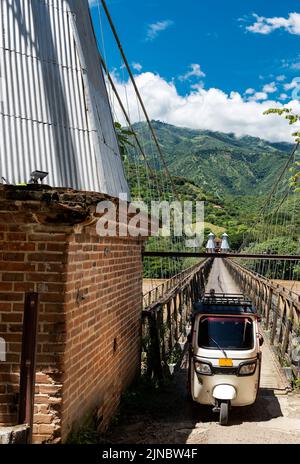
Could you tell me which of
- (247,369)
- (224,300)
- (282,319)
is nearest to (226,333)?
(247,369)

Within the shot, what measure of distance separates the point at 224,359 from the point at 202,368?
0.34 meters

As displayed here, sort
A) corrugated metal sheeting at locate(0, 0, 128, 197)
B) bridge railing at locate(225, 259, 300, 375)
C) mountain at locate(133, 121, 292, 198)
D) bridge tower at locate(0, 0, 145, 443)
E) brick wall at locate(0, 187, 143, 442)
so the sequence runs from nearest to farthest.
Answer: brick wall at locate(0, 187, 143, 442), bridge tower at locate(0, 0, 145, 443), corrugated metal sheeting at locate(0, 0, 128, 197), bridge railing at locate(225, 259, 300, 375), mountain at locate(133, 121, 292, 198)

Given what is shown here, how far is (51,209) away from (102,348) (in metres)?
2.33

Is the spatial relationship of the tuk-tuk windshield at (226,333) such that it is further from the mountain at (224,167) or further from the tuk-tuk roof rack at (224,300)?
the mountain at (224,167)

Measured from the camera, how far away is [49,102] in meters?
5.25

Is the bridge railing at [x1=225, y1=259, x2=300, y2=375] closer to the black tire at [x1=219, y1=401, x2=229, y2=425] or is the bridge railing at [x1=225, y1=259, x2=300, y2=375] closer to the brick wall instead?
the black tire at [x1=219, y1=401, x2=229, y2=425]

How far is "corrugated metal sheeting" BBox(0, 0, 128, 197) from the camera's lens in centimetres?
492

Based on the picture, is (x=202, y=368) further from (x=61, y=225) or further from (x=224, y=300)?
(x=61, y=225)

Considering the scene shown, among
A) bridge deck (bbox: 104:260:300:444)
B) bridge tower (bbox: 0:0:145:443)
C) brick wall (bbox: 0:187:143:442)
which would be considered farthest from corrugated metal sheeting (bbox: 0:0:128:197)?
bridge deck (bbox: 104:260:300:444)

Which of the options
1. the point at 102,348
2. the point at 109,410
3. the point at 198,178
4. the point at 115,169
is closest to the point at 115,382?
the point at 109,410

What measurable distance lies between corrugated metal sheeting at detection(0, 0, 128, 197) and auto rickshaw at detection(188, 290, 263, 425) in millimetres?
2617

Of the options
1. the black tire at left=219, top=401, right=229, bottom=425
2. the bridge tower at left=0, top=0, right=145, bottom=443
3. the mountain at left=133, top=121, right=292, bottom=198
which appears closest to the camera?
the bridge tower at left=0, top=0, right=145, bottom=443

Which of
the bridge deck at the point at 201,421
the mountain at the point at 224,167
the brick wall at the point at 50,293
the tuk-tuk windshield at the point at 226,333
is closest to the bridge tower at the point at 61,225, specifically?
the brick wall at the point at 50,293
